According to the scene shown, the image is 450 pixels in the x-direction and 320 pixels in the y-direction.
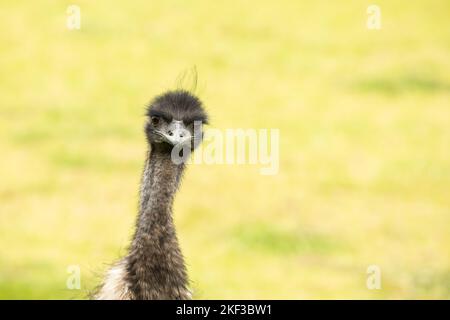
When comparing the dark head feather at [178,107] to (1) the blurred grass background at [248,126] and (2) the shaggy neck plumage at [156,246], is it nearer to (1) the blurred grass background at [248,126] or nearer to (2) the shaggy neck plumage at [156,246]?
(2) the shaggy neck plumage at [156,246]

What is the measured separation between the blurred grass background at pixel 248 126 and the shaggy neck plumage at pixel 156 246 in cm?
72

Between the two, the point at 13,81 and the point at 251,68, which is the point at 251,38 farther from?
the point at 13,81

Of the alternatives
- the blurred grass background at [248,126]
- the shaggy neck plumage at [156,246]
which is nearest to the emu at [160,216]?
the shaggy neck plumage at [156,246]

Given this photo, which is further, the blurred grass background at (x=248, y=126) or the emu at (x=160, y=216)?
the blurred grass background at (x=248, y=126)

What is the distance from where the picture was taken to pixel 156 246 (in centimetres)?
697

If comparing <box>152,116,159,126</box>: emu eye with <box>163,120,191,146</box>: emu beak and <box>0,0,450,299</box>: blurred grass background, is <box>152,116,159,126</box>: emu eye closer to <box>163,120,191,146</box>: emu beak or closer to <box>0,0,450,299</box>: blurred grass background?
<box>163,120,191,146</box>: emu beak

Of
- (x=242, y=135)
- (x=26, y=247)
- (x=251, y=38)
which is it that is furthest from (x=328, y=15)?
(x=26, y=247)

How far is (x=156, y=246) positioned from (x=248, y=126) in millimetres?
13944

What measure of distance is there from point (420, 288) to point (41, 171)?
6885 mm

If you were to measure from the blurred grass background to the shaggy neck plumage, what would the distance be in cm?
72

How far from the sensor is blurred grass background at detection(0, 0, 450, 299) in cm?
1498

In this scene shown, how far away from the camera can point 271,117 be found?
2192 cm

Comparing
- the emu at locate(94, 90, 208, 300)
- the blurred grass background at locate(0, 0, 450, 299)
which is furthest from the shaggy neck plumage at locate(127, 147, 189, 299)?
the blurred grass background at locate(0, 0, 450, 299)

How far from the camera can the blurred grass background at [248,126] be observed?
1498 centimetres
